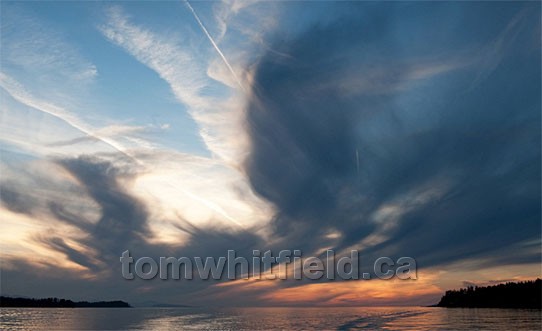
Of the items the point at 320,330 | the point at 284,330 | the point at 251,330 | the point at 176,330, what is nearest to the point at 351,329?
the point at 320,330

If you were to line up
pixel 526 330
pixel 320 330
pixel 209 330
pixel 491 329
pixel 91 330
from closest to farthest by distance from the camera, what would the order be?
pixel 526 330, pixel 491 329, pixel 320 330, pixel 209 330, pixel 91 330

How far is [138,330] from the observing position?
11662 cm

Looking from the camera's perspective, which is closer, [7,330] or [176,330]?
[7,330]

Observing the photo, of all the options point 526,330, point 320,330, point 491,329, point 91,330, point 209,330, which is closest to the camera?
point 526,330

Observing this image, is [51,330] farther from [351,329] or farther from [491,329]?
→ [491,329]

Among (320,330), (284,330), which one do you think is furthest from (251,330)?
(320,330)

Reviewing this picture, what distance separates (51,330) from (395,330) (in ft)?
289

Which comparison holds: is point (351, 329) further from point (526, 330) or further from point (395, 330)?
point (526, 330)

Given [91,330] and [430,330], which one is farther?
[91,330]

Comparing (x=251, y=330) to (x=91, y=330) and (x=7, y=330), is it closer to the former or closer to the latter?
(x=91, y=330)

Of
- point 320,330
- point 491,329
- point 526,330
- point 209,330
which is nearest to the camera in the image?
point 526,330

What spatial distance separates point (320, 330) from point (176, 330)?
123 feet

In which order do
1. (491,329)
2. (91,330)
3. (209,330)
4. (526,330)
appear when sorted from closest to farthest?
1. (526,330)
2. (491,329)
3. (209,330)
4. (91,330)

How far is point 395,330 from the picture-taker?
10156 cm
